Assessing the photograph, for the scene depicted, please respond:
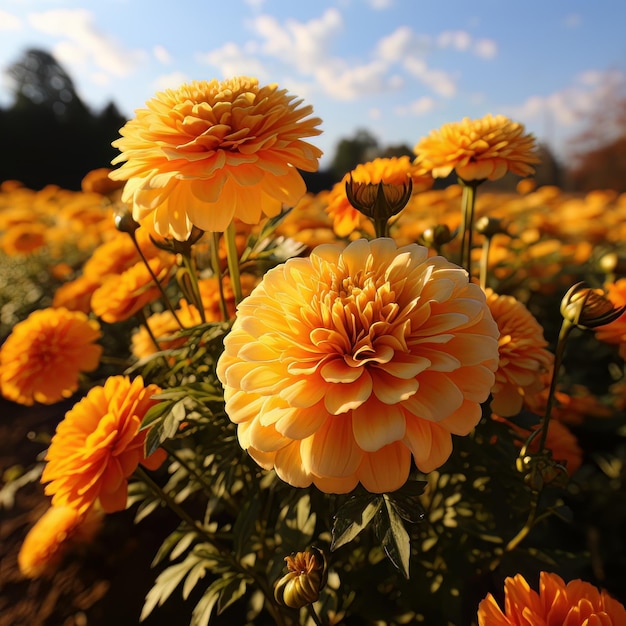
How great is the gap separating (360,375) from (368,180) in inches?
26.0

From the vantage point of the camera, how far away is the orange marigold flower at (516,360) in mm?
935

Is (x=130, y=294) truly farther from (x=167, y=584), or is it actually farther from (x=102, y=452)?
(x=167, y=584)

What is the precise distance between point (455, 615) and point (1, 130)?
57.9 ft

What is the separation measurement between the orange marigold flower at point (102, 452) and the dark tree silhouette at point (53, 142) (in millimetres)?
15012

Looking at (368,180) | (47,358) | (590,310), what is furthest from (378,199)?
(47,358)

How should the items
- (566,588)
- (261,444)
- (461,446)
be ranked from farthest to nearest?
1. (461,446)
2. (566,588)
3. (261,444)

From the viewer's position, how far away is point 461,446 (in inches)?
40.1

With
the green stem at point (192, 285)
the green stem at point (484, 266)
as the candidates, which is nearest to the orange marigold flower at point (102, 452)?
the green stem at point (192, 285)

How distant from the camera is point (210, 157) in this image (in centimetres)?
82

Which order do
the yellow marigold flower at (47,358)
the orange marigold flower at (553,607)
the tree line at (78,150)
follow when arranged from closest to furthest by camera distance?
the orange marigold flower at (553,607) < the yellow marigold flower at (47,358) < the tree line at (78,150)

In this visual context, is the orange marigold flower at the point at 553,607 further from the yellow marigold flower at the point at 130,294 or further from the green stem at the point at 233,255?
the yellow marigold flower at the point at 130,294

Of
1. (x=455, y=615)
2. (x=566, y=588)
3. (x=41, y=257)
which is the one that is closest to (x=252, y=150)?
(x=566, y=588)

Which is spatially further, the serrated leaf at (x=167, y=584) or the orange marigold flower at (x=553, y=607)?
the serrated leaf at (x=167, y=584)

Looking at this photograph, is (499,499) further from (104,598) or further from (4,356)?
(104,598)
